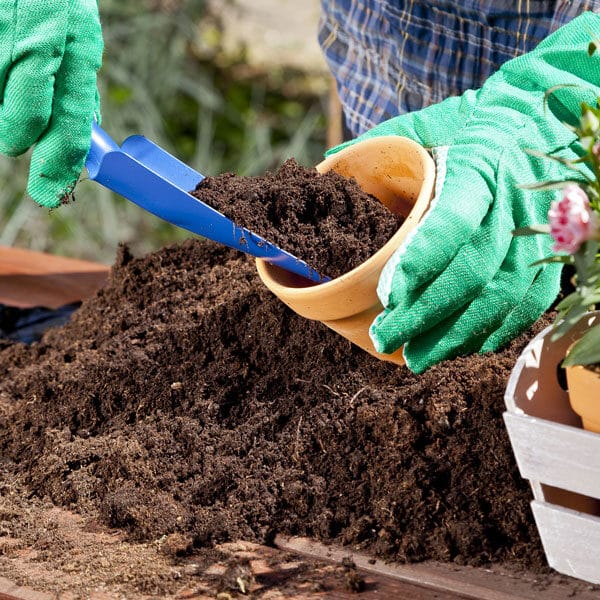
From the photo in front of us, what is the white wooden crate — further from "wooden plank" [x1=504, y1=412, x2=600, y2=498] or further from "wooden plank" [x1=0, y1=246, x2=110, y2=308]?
"wooden plank" [x1=0, y1=246, x2=110, y2=308]

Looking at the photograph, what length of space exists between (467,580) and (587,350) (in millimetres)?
274

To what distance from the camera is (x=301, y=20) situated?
5.36 metres

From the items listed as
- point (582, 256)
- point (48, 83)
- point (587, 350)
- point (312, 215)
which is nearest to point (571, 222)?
point (582, 256)

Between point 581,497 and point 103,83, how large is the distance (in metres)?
2.93

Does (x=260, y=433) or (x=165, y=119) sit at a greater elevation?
(x=165, y=119)

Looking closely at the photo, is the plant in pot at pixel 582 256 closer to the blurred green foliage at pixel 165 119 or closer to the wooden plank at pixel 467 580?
the wooden plank at pixel 467 580

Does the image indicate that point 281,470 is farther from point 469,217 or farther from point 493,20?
point 493,20

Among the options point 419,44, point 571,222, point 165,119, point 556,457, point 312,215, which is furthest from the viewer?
point 165,119

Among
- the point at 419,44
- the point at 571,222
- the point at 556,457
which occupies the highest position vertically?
the point at 419,44

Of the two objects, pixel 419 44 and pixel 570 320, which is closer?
pixel 570 320

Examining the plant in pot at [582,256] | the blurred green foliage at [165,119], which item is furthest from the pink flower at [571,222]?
the blurred green foliage at [165,119]

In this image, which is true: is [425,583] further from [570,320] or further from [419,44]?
[419,44]

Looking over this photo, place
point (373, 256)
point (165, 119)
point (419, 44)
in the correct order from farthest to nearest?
1. point (165, 119)
2. point (419, 44)
3. point (373, 256)

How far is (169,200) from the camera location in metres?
1.06
